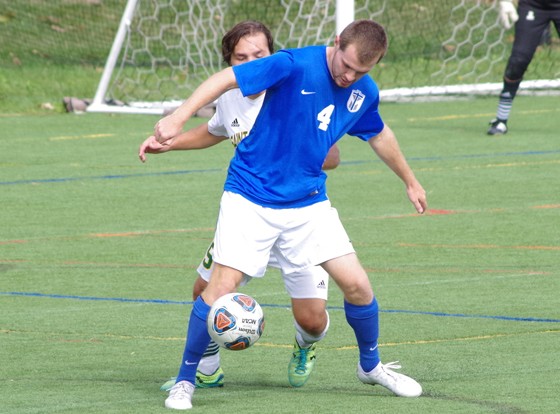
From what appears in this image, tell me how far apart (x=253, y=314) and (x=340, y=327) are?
74.5 inches

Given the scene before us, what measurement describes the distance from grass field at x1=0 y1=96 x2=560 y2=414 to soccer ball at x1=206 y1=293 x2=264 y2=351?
0.95 feet

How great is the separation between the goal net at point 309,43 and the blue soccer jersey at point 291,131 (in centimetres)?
1268

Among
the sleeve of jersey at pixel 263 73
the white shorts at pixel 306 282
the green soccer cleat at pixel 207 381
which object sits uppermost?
the sleeve of jersey at pixel 263 73

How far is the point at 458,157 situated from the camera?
15.2 meters

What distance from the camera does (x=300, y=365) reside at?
21.4 feet

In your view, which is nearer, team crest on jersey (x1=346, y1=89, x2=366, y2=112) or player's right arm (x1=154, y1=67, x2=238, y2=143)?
player's right arm (x1=154, y1=67, x2=238, y2=143)

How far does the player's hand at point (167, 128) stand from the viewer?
5.67 m

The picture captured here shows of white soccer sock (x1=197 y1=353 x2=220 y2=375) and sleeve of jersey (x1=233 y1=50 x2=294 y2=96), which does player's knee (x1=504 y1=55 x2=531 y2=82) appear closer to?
white soccer sock (x1=197 y1=353 x2=220 y2=375)

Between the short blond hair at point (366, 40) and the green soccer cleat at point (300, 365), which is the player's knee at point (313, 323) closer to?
the green soccer cleat at point (300, 365)

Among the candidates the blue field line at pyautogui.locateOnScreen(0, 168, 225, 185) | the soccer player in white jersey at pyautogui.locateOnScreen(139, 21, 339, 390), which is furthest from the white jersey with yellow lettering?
the blue field line at pyautogui.locateOnScreen(0, 168, 225, 185)

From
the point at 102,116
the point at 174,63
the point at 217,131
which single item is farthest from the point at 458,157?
the point at 217,131

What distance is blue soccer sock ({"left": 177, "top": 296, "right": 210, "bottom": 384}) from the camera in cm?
606

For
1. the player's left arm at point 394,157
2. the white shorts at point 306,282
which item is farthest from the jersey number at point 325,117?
the white shorts at point 306,282

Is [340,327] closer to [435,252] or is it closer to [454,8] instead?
[435,252]
